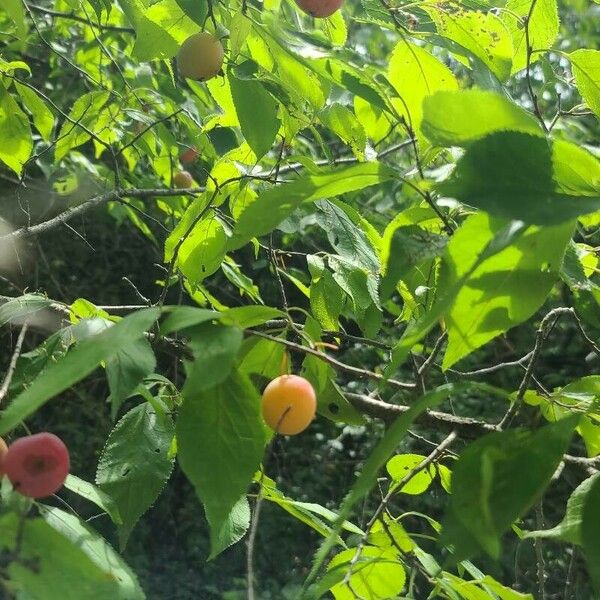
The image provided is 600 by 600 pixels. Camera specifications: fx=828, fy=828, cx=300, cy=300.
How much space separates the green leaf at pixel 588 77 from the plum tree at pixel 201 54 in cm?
43

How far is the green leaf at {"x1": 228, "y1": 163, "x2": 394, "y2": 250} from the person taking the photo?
22.9 inches

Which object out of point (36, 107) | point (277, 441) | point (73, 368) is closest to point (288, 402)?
point (73, 368)

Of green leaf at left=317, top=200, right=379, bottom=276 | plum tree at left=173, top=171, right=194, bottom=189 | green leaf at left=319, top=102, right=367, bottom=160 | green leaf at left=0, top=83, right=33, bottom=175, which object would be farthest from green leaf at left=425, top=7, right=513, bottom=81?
plum tree at left=173, top=171, right=194, bottom=189

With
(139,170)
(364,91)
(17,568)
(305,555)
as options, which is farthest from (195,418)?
(305,555)

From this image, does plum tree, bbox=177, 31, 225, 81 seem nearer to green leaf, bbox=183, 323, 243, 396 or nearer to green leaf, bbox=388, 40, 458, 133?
green leaf, bbox=388, 40, 458, 133

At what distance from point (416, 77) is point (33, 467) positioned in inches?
20.4

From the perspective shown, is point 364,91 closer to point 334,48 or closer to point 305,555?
point 334,48

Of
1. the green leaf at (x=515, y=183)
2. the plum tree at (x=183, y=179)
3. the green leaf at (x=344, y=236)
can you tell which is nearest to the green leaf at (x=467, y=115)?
the green leaf at (x=515, y=183)

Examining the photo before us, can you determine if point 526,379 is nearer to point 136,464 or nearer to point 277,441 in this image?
point 136,464

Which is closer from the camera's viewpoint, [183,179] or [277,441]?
[183,179]

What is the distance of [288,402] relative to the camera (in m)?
0.70

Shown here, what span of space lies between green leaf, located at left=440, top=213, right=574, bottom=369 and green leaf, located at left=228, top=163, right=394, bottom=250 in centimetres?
8

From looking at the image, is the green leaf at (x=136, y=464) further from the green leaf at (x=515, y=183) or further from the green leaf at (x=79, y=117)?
the green leaf at (x=79, y=117)

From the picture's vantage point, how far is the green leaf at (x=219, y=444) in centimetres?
56
